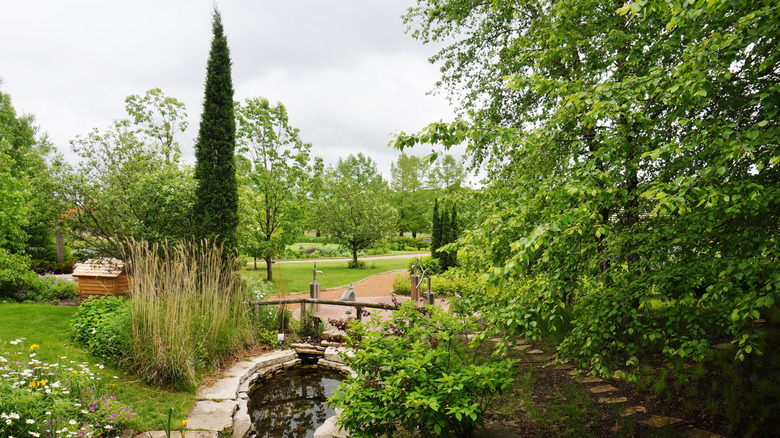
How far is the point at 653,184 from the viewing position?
6.16 ft

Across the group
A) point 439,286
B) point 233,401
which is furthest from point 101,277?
point 439,286

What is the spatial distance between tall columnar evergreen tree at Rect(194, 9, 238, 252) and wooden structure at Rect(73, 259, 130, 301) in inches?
119

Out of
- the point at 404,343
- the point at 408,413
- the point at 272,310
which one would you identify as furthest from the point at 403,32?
the point at 408,413

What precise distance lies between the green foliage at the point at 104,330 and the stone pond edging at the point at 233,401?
115 cm

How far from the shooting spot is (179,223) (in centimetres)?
756

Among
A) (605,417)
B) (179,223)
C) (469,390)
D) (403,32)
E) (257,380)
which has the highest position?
(403,32)

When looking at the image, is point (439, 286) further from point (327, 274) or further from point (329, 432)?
point (329, 432)

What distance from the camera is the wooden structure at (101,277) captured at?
8.18 meters

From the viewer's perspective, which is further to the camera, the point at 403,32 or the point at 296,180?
the point at 296,180

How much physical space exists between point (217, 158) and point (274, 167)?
6476 mm

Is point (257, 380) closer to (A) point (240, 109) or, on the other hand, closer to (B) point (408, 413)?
(B) point (408, 413)

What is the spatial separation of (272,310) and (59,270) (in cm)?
1206

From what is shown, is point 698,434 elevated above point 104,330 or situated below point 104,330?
below

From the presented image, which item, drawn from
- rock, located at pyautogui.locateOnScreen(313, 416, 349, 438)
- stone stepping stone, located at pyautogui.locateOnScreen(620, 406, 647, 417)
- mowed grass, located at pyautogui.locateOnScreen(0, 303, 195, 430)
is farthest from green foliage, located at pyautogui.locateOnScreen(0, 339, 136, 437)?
stone stepping stone, located at pyautogui.locateOnScreen(620, 406, 647, 417)
